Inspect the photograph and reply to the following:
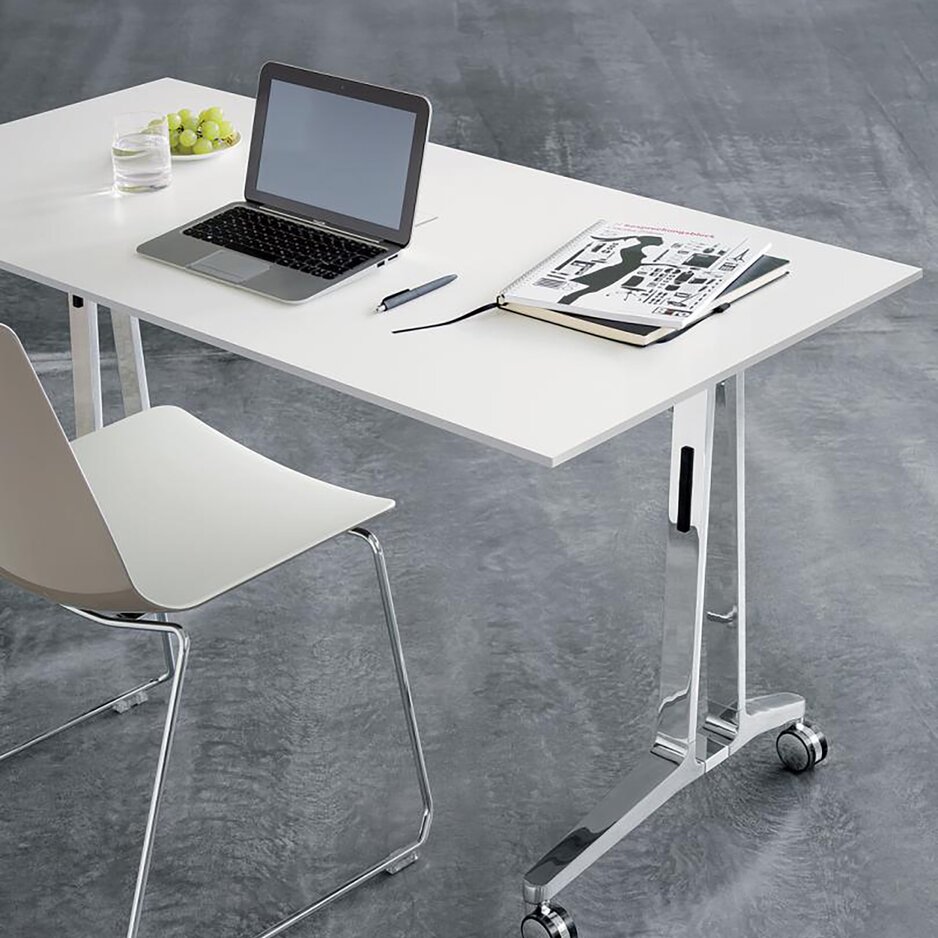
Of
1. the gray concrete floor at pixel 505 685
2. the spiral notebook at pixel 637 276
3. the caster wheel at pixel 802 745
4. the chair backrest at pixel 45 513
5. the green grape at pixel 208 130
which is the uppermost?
the green grape at pixel 208 130

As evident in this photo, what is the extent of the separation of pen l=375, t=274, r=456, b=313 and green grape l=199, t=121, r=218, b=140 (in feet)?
2.18

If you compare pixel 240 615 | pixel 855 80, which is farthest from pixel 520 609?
pixel 855 80

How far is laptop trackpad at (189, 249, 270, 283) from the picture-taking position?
2197 millimetres

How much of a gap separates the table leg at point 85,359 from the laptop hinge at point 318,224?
0.34 meters

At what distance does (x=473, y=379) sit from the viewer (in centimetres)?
193

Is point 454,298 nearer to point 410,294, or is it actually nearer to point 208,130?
point 410,294

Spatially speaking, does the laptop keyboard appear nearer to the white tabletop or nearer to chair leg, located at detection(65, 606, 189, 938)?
the white tabletop

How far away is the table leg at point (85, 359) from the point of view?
2.58 meters

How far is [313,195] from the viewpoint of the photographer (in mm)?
2375

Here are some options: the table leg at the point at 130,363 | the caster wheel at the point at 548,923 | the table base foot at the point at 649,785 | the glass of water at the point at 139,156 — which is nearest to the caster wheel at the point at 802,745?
the table base foot at the point at 649,785

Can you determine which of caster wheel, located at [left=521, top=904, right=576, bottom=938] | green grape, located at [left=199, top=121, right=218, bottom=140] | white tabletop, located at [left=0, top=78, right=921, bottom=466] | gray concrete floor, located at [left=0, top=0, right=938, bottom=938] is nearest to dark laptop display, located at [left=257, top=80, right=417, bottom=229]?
white tabletop, located at [left=0, top=78, right=921, bottom=466]

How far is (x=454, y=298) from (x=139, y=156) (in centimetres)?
67

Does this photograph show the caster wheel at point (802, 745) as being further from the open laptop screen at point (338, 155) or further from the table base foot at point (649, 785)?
the open laptop screen at point (338, 155)

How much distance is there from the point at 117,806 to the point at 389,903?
1.57ft
